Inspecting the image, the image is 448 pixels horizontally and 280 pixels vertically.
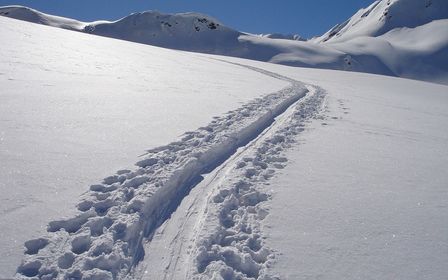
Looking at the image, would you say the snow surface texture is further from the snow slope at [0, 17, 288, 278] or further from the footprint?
the footprint

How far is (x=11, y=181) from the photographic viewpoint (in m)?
4.36

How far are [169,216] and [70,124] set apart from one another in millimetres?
3348

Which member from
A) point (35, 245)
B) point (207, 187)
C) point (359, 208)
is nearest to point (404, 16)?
point (359, 208)

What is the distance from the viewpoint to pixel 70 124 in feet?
22.3

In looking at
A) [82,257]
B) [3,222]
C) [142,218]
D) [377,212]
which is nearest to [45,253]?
[82,257]


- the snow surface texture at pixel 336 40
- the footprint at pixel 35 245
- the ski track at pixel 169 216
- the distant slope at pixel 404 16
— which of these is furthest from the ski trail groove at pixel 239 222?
the distant slope at pixel 404 16

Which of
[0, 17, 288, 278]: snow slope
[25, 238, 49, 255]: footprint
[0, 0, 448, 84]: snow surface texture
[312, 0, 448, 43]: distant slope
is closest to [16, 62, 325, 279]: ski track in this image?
[25, 238, 49, 255]: footprint

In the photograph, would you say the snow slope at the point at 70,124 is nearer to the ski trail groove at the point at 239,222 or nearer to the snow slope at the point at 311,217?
the snow slope at the point at 311,217

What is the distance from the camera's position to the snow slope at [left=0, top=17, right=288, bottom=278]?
400cm

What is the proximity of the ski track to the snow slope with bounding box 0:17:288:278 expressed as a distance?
200 millimetres

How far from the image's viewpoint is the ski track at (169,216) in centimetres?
345

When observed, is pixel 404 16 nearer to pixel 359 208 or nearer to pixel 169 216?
pixel 359 208

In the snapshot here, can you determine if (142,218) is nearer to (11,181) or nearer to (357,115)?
(11,181)

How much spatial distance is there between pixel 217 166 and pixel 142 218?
1942 mm
